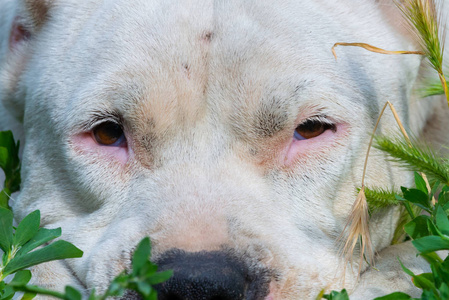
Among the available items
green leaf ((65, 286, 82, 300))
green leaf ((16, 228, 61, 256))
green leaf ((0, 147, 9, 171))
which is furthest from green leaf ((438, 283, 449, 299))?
green leaf ((0, 147, 9, 171))

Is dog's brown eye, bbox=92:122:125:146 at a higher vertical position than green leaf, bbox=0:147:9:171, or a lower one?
higher

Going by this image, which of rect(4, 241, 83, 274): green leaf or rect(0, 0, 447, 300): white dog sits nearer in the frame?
rect(4, 241, 83, 274): green leaf

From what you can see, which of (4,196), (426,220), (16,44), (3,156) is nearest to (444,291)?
(426,220)

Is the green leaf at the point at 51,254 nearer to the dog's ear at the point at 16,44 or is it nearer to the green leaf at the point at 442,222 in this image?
the green leaf at the point at 442,222

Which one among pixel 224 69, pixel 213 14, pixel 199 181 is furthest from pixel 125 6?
pixel 199 181

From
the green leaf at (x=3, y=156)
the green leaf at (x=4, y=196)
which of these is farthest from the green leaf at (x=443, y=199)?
the green leaf at (x=3, y=156)

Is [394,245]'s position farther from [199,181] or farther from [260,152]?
[199,181]

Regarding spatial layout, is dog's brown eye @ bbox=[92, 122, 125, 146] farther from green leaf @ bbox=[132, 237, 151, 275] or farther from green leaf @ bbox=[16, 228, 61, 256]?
green leaf @ bbox=[132, 237, 151, 275]
